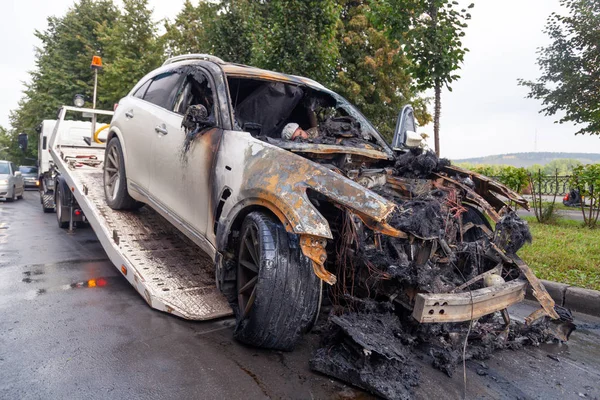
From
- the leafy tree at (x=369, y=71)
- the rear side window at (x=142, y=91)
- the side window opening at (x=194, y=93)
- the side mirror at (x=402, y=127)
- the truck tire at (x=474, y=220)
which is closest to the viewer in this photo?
the truck tire at (x=474, y=220)

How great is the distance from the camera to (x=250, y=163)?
3.00m

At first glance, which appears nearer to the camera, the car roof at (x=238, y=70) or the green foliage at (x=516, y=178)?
the car roof at (x=238, y=70)

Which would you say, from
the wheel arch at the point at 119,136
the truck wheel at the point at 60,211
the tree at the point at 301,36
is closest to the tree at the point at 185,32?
the tree at the point at 301,36

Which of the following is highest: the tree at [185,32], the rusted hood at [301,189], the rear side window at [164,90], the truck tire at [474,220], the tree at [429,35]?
the tree at [185,32]

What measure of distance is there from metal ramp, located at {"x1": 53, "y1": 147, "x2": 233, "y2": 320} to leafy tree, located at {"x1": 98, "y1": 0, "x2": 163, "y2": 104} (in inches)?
627

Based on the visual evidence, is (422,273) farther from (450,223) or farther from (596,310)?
(596,310)

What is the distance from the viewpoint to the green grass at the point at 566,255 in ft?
16.6

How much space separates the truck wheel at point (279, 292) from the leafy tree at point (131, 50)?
1975cm

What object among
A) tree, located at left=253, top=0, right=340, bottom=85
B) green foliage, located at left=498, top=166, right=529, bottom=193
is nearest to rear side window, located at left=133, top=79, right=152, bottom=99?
tree, located at left=253, top=0, right=340, bottom=85

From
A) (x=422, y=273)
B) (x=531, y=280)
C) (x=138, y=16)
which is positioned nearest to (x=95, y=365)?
(x=422, y=273)

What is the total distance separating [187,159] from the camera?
3662mm

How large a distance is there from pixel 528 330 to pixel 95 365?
3.27 metres

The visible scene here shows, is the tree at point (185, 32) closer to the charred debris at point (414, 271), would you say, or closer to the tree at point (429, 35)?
the tree at point (429, 35)

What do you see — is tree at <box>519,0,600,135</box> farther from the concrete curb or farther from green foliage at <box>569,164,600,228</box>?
the concrete curb
